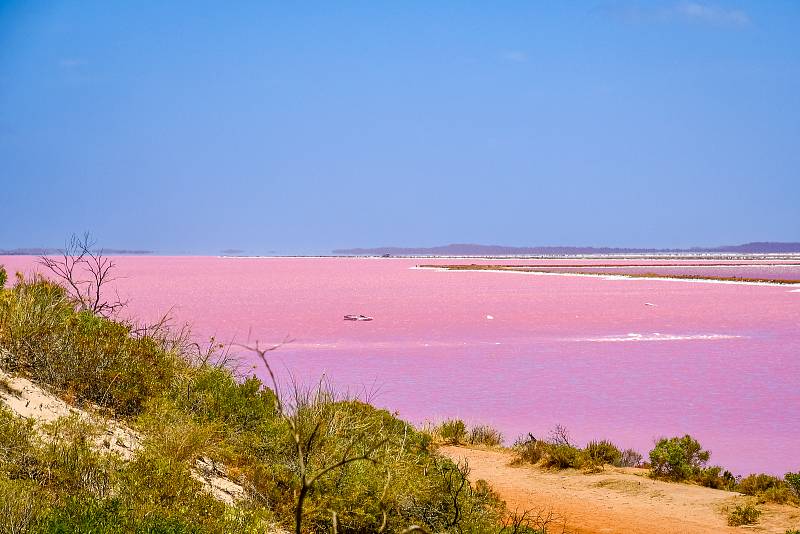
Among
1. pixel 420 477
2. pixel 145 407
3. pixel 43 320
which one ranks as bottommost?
pixel 420 477

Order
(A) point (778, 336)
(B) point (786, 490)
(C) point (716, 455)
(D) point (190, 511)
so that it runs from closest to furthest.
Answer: (D) point (190, 511) < (B) point (786, 490) < (C) point (716, 455) < (A) point (778, 336)

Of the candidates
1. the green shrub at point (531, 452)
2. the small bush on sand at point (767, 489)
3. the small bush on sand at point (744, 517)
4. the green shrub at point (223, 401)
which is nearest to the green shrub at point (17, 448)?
the green shrub at point (223, 401)

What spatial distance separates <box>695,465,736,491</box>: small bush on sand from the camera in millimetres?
11836

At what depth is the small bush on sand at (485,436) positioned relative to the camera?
15156 millimetres

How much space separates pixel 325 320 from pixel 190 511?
29733 mm

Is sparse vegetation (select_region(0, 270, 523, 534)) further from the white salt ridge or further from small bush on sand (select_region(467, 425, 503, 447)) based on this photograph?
the white salt ridge

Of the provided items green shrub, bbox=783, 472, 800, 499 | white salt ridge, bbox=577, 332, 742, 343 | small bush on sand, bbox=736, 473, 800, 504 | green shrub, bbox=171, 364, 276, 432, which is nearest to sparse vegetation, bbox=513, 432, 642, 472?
small bush on sand, bbox=736, 473, 800, 504

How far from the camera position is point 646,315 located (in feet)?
128

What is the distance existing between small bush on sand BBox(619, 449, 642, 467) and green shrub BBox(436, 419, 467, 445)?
2971 mm

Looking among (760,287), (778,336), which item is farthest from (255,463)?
(760,287)

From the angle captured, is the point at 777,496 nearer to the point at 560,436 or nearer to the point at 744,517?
the point at 744,517

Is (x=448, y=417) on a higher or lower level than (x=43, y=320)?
lower

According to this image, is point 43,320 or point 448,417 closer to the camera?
point 43,320

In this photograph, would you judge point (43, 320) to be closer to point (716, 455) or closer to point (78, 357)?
point (78, 357)
